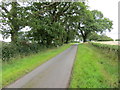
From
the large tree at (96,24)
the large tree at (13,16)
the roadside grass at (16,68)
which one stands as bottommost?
the roadside grass at (16,68)

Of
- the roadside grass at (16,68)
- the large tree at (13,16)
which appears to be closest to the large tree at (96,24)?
the large tree at (13,16)

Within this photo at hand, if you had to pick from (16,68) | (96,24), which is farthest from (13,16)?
(96,24)

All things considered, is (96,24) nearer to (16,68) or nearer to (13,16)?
(13,16)

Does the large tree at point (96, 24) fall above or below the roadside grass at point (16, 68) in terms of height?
above

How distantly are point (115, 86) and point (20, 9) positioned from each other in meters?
12.2

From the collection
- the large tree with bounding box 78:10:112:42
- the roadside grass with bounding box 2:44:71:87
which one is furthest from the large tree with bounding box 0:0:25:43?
the large tree with bounding box 78:10:112:42

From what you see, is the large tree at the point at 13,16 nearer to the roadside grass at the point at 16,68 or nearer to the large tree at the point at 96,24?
the roadside grass at the point at 16,68

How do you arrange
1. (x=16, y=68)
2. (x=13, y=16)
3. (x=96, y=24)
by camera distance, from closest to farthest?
(x=16, y=68) < (x=13, y=16) < (x=96, y=24)

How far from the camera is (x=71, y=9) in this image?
2011 centimetres

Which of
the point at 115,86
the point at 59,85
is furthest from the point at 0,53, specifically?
the point at 115,86

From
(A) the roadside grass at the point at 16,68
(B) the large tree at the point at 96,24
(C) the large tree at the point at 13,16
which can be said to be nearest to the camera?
(A) the roadside grass at the point at 16,68

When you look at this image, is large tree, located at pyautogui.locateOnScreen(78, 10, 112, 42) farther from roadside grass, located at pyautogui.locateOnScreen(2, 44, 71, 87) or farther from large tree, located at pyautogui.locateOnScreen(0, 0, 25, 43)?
roadside grass, located at pyautogui.locateOnScreen(2, 44, 71, 87)

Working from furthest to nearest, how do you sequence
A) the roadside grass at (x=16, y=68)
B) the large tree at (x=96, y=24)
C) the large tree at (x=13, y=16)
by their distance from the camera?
the large tree at (x=96, y=24)
the large tree at (x=13, y=16)
the roadside grass at (x=16, y=68)

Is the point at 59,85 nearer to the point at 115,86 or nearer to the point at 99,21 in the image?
the point at 115,86
